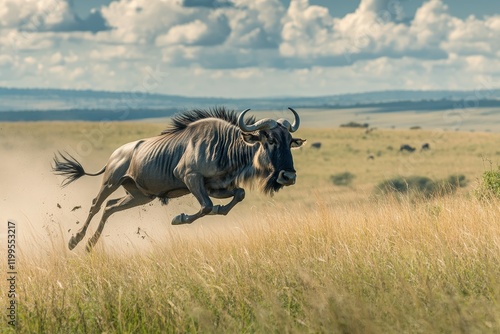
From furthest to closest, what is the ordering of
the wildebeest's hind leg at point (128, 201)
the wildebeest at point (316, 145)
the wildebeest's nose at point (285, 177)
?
the wildebeest at point (316, 145), the wildebeest's hind leg at point (128, 201), the wildebeest's nose at point (285, 177)

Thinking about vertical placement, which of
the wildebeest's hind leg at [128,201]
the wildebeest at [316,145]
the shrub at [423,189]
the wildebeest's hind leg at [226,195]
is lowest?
the wildebeest at [316,145]

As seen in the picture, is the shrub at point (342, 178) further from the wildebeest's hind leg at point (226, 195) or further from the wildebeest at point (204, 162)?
the wildebeest's hind leg at point (226, 195)

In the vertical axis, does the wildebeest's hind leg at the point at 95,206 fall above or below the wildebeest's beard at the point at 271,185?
below

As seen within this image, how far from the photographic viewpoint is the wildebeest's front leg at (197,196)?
37.5 ft

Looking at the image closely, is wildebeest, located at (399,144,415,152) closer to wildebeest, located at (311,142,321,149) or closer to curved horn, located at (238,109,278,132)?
wildebeest, located at (311,142,321,149)

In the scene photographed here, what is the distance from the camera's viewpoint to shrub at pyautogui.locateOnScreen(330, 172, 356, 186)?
68.9m

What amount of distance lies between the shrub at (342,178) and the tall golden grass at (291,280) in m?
56.1

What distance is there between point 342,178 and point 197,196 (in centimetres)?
6011

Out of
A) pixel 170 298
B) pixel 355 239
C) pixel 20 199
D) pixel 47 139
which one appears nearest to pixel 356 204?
pixel 355 239

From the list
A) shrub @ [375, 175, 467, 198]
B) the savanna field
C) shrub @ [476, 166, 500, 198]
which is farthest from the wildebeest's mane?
shrub @ [476, 166, 500, 198]

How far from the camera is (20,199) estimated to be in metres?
24.0

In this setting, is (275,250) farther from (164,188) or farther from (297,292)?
(164,188)

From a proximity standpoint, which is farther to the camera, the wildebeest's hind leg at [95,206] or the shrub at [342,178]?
the shrub at [342,178]

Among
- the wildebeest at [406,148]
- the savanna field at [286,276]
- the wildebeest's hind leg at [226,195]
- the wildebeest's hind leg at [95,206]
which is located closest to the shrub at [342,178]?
the wildebeest at [406,148]
